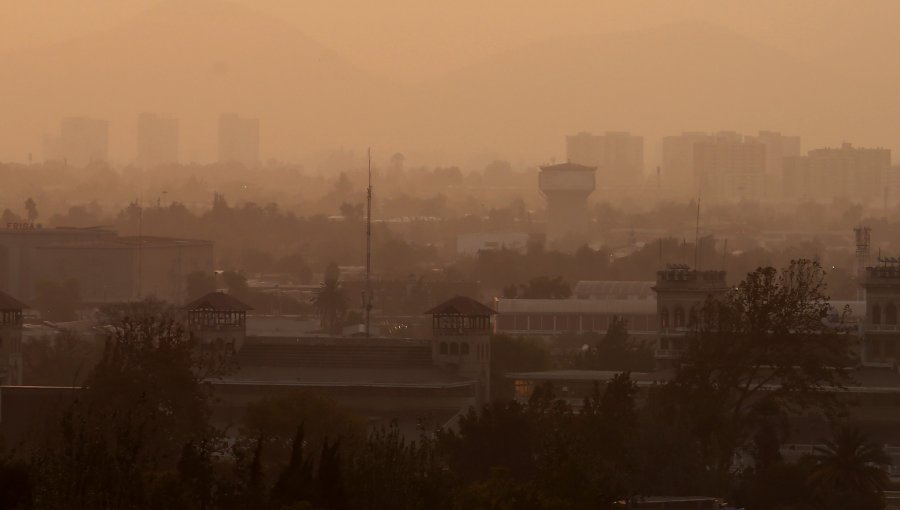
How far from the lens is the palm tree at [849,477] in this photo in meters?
51.3

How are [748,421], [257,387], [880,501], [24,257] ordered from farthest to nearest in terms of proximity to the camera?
[24,257], [257,387], [748,421], [880,501]

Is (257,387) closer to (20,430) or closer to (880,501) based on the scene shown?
(20,430)

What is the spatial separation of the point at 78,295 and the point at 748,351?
67.8 meters

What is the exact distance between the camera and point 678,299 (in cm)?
7319

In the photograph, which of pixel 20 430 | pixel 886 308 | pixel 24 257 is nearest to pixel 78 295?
pixel 24 257

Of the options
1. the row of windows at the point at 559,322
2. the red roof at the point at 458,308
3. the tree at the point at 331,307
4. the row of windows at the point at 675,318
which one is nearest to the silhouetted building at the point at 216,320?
the red roof at the point at 458,308

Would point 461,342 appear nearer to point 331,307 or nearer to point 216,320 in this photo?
point 216,320

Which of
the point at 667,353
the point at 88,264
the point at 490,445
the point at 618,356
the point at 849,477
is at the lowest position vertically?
the point at 849,477

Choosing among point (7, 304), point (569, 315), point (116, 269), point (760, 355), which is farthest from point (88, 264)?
point (760, 355)

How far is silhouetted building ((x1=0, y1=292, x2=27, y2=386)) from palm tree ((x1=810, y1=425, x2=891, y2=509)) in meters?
22.1

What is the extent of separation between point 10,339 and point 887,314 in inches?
756

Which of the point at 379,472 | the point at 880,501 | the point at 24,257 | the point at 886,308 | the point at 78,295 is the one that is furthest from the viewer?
the point at 24,257

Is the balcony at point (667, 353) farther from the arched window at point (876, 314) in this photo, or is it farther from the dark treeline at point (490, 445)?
the arched window at point (876, 314)

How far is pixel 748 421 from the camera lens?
5806 centimetres
